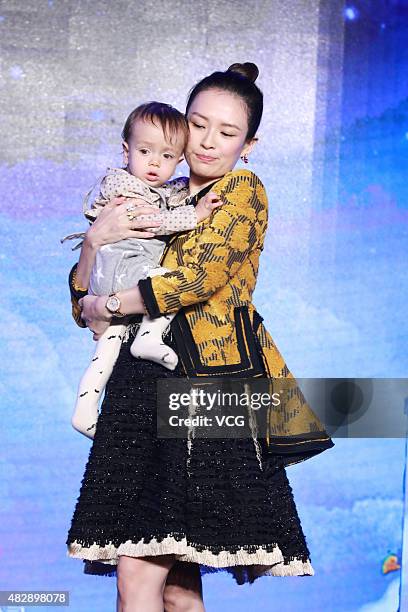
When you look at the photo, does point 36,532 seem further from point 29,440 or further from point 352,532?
point 352,532

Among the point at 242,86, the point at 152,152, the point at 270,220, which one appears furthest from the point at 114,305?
the point at 270,220

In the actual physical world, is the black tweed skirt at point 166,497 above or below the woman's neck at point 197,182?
below

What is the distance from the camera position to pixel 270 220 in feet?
11.6

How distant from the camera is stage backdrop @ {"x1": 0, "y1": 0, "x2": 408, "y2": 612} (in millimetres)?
3449

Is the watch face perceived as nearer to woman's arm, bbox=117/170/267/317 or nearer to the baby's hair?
woman's arm, bbox=117/170/267/317

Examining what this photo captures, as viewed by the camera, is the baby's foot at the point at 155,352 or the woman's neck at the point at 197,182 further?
the woman's neck at the point at 197,182

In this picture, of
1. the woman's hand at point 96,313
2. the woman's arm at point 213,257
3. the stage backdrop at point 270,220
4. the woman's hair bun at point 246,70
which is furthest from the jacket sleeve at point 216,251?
the stage backdrop at point 270,220

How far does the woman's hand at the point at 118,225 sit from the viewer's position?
208 centimetres

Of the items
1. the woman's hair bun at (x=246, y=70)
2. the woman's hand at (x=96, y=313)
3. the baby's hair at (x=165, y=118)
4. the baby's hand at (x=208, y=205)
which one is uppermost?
the woman's hair bun at (x=246, y=70)

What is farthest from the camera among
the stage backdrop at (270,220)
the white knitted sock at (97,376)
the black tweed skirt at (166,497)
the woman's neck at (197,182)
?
the stage backdrop at (270,220)

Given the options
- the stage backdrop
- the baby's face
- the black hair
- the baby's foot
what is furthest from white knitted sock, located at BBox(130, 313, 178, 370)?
the stage backdrop

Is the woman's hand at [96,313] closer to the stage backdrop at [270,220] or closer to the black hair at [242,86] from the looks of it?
the black hair at [242,86]

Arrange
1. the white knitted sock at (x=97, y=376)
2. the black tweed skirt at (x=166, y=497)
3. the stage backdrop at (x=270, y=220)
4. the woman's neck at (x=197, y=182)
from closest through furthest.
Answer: the black tweed skirt at (x=166, y=497) < the white knitted sock at (x=97, y=376) < the woman's neck at (x=197, y=182) < the stage backdrop at (x=270, y=220)

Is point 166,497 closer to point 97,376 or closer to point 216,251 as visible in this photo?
point 97,376
